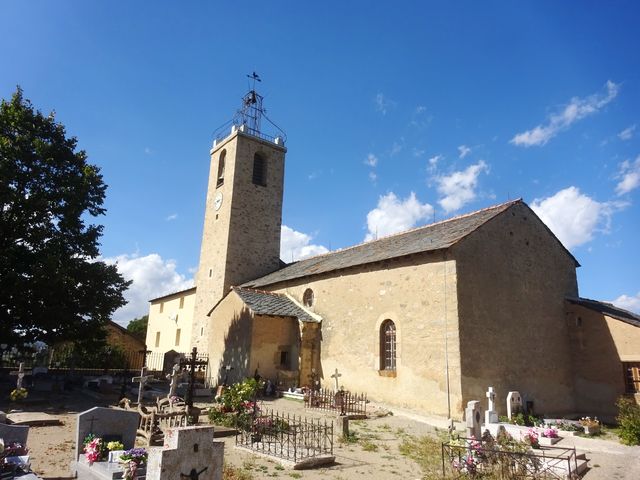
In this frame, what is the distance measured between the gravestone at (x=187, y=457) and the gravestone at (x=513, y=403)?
11.8 metres

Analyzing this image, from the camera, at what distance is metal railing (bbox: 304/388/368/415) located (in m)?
15.0

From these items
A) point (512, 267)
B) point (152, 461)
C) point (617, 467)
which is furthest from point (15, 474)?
point (512, 267)

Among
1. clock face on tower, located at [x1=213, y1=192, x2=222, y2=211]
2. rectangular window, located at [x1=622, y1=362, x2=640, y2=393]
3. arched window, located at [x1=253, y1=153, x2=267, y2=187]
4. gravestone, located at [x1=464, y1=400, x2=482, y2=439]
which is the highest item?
arched window, located at [x1=253, y1=153, x2=267, y2=187]

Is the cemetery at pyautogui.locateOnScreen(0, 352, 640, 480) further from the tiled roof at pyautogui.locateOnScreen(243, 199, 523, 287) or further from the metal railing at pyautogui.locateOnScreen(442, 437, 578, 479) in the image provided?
the tiled roof at pyautogui.locateOnScreen(243, 199, 523, 287)

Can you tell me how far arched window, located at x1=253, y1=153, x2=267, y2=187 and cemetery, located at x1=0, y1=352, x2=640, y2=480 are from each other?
52.8 ft

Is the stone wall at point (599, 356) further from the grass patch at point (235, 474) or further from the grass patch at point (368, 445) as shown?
the grass patch at point (235, 474)

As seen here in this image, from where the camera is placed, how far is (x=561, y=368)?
61.3 ft

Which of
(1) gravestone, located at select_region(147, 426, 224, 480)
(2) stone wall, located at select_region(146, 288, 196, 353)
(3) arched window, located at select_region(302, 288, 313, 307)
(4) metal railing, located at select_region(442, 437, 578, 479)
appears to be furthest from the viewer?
(2) stone wall, located at select_region(146, 288, 196, 353)

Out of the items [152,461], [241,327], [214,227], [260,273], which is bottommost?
[152,461]

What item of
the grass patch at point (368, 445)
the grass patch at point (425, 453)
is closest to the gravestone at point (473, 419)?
the grass patch at point (425, 453)

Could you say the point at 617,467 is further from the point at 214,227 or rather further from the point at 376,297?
the point at 214,227

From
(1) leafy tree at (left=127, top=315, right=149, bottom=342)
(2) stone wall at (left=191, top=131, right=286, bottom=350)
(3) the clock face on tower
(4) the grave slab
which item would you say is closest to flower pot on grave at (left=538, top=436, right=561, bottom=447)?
(4) the grave slab

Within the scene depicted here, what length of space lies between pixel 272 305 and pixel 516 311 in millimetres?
10958

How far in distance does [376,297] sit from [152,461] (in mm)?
13076
